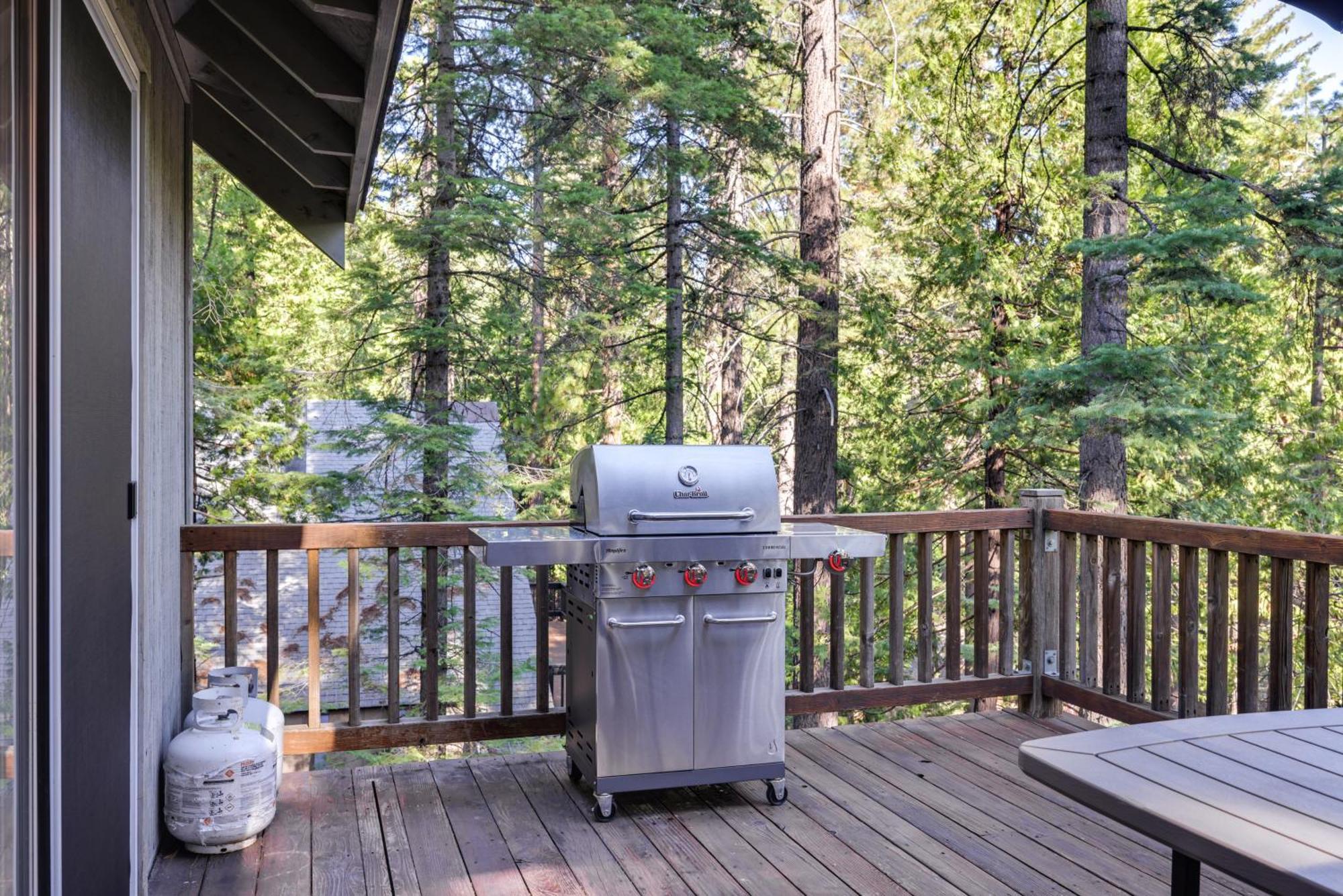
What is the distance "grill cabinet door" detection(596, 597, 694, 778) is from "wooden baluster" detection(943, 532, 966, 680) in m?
1.58

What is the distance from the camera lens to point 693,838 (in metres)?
3.11

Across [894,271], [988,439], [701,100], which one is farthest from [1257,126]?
[701,100]

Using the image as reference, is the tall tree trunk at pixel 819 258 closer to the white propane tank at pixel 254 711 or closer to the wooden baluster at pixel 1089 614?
the wooden baluster at pixel 1089 614

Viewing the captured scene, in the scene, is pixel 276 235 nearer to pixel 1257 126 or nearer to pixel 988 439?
pixel 988 439

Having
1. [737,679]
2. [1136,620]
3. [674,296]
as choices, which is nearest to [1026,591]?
[1136,620]

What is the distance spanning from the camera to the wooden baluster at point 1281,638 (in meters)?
3.39

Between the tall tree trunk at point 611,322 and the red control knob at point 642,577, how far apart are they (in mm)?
5415

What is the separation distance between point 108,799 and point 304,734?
4.88ft

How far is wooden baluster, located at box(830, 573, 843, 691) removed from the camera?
4.13 meters

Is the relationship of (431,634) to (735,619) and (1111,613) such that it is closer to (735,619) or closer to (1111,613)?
(735,619)

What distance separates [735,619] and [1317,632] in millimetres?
1923

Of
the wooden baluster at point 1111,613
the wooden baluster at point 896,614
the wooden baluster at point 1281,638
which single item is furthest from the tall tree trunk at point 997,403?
the wooden baluster at point 1281,638

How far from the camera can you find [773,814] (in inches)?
131

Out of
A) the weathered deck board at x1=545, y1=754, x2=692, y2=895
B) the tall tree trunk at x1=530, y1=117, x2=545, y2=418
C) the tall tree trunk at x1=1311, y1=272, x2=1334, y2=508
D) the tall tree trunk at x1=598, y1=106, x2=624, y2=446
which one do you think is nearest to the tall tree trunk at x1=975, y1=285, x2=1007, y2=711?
the tall tree trunk at x1=1311, y1=272, x2=1334, y2=508
